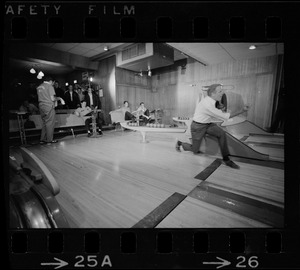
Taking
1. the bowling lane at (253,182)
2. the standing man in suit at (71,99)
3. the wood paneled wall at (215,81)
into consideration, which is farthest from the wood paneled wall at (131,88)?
the bowling lane at (253,182)

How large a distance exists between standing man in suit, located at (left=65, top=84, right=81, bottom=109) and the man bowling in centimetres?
366

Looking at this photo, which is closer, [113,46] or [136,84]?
[113,46]

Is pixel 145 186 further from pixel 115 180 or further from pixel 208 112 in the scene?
pixel 208 112

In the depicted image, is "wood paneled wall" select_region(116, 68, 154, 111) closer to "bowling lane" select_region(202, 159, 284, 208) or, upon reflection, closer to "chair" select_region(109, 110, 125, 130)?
"chair" select_region(109, 110, 125, 130)

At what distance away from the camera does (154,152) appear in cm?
306

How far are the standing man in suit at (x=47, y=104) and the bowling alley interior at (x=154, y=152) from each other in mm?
182

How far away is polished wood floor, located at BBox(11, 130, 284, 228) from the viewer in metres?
1.23
